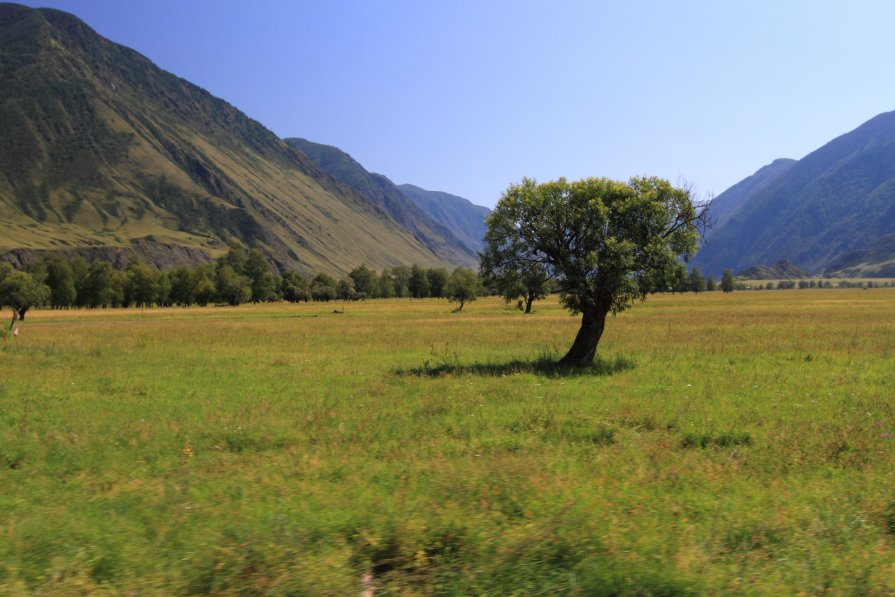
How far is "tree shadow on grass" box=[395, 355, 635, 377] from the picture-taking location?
20791mm

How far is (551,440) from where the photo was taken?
454 inches

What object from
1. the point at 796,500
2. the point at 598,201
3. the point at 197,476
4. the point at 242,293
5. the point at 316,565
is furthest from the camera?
the point at 242,293

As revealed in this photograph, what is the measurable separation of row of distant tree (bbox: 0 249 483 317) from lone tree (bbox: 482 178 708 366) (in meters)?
70.3

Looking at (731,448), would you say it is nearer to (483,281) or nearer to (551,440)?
(551,440)

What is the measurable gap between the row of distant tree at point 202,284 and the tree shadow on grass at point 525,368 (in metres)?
70.1

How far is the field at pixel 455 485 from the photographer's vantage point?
601cm

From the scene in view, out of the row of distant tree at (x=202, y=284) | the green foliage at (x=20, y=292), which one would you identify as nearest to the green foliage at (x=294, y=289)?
the row of distant tree at (x=202, y=284)

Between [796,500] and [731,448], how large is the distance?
295 centimetres

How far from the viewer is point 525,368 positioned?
72.6 feet

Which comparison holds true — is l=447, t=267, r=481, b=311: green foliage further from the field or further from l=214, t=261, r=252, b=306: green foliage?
the field

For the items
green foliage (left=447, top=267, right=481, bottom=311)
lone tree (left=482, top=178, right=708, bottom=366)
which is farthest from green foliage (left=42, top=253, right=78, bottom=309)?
lone tree (left=482, top=178, right=708, bottom=366)

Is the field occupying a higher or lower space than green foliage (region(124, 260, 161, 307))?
lower

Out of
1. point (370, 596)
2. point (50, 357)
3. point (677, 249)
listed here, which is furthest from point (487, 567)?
point (50, 357)

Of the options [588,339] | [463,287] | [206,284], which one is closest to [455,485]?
[588,339]
